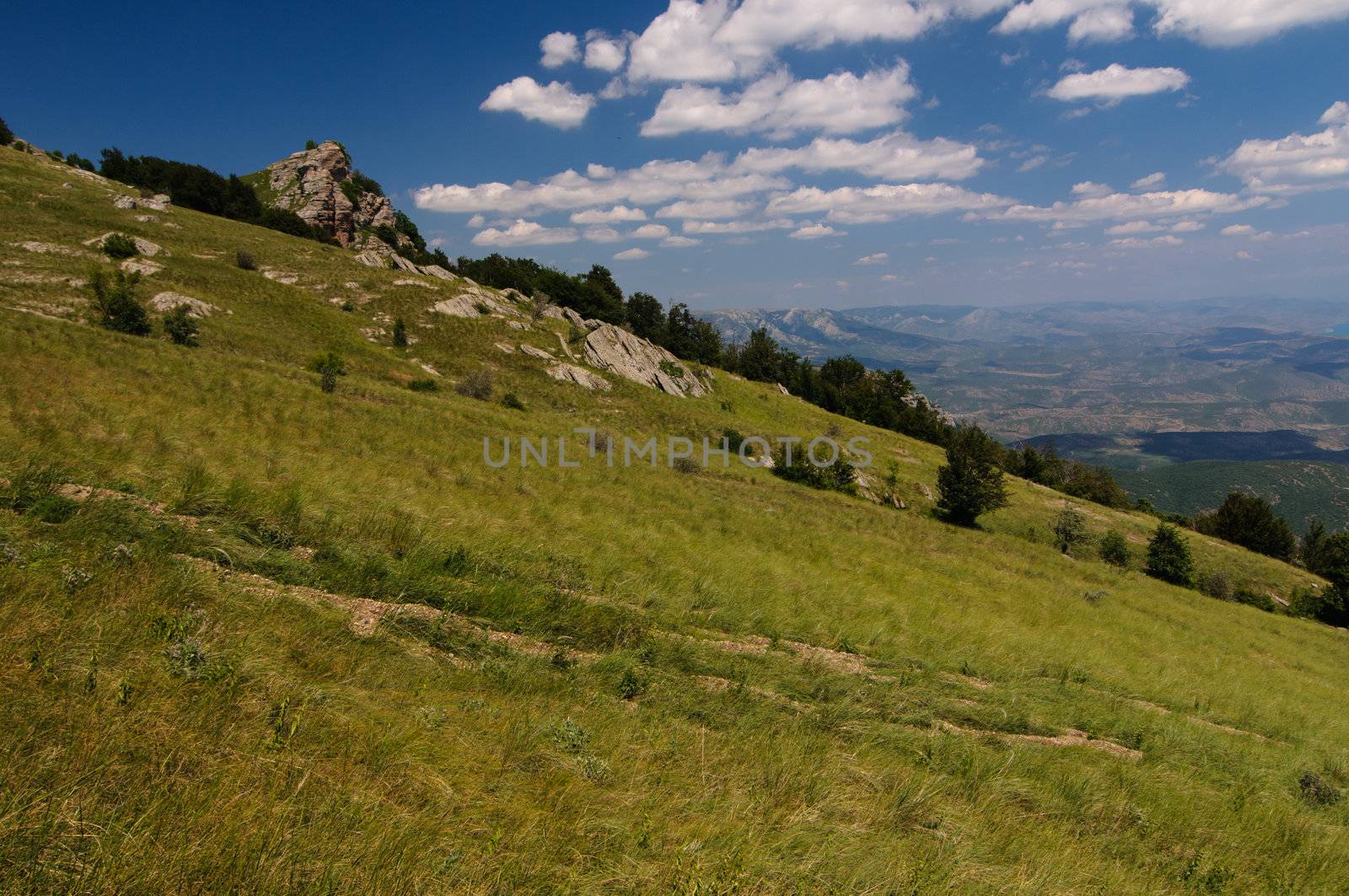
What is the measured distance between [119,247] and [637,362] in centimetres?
4478

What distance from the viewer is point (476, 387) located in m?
38.4

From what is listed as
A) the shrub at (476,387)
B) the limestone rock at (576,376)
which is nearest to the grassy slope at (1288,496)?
the limestone rock at (576,376)

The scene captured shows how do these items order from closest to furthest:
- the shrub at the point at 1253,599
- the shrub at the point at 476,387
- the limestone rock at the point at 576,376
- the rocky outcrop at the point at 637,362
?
the shrub at the point at 476,387 → the shrub at the point at 1253,599 → the limestone rock at the point at 576,376 → the rocky outcrop at the point at 637,362

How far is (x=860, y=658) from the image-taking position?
9.98m

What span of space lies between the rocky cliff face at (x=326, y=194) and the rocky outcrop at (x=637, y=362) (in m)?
53.1

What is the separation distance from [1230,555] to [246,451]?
81950 millimetres

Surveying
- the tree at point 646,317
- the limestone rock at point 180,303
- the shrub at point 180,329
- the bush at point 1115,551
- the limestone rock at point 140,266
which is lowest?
the bush at point 1115,551

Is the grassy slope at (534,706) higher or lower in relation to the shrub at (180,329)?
lower

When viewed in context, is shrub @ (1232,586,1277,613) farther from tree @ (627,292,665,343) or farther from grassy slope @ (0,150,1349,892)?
tree @ (627,292,665,343)

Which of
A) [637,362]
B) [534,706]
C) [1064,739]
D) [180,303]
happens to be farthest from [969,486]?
[180,303]

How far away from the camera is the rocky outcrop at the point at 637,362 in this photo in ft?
195

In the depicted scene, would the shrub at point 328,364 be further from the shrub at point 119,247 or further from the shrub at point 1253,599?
the shrub at point 1253,599

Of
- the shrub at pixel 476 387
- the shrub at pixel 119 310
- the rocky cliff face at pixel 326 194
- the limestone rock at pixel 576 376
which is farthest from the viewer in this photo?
the rocky cliff face at pixel 326 194

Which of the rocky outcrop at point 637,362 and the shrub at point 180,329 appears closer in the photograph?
the shrub at point 180,329
